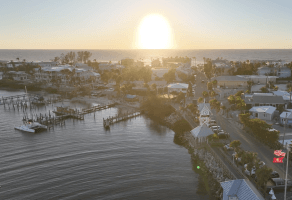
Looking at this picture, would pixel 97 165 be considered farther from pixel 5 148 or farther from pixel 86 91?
pixel 86 91

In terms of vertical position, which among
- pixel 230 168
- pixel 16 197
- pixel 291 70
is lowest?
pixel 16 197

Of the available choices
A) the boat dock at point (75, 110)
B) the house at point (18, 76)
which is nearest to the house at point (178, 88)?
the boat dock at point (75, 110)

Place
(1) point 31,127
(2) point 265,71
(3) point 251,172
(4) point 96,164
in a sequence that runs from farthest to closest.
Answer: (2) point 265,71
(1) point 31,127
(4) point 96,164
(3) point 251,172

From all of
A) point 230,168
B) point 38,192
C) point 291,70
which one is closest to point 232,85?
point 291,70

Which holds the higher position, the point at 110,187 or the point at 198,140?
the point at 198,140

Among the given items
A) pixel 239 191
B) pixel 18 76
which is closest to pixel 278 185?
pixel 239 191

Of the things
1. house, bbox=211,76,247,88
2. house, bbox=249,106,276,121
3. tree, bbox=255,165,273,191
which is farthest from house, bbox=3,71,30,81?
tree, bbox=255,165,273,191

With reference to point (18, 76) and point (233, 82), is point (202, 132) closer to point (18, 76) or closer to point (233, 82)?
point (233, 82)

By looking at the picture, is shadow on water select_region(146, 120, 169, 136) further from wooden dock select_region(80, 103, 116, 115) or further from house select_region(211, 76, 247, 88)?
house select_region(211, 76, 247, 88)
